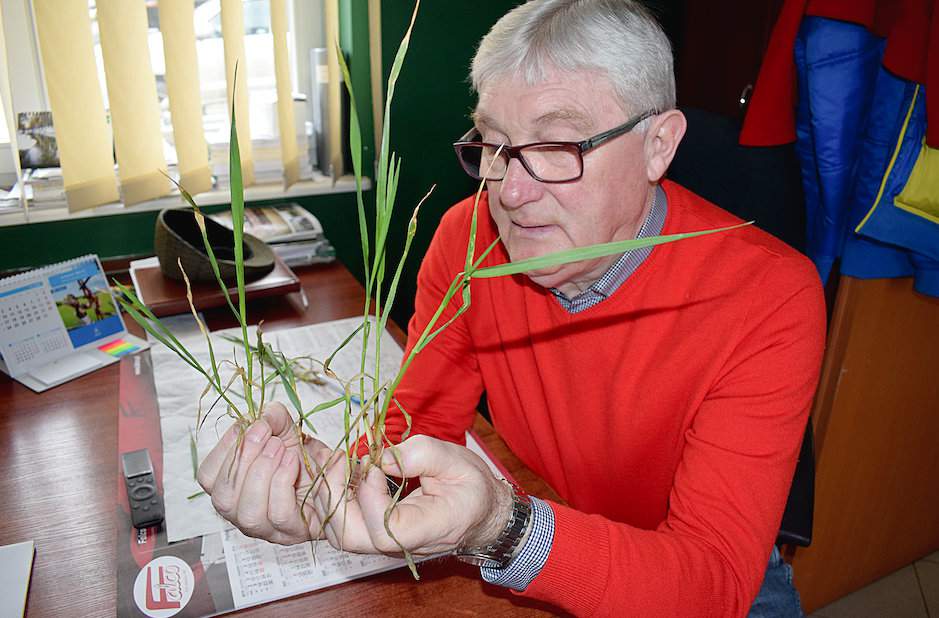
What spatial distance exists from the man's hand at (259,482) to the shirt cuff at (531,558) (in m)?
0.21

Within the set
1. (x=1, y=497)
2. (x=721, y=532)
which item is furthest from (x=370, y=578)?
(x=1, y=497)

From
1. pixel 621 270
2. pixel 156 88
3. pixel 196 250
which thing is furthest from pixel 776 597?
pixel 156 88

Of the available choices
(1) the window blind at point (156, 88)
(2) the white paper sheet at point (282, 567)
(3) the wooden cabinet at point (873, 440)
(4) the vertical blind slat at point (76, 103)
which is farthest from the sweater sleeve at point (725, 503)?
(4) the vertical blind slat at point (76, 103)

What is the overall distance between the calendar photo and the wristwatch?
1010 millimetres

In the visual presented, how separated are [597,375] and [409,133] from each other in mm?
1310

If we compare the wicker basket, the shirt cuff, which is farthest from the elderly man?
the wicker basket

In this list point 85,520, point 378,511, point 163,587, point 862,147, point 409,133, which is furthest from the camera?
point 409,133

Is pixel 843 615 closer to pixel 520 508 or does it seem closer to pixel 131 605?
pixel 520 508

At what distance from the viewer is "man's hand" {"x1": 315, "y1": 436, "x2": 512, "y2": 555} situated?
2.11 ft

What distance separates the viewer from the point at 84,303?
1402 millimetres

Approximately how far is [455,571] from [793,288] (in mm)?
585

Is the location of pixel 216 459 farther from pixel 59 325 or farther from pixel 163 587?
pixel 59 325

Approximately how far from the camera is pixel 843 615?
1979 millimetres

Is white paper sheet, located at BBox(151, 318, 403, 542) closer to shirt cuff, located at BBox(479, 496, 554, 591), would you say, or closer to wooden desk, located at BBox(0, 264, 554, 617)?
wooden desk, located at BBox(0, 264, 554, 617)
